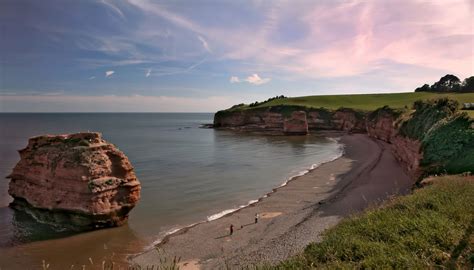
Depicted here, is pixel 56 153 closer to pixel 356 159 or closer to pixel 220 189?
pixel 220 189

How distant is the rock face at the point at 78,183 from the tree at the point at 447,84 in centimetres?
11290

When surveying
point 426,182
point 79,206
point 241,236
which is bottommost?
point 241,236

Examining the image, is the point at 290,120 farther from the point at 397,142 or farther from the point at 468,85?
the point at 468,85

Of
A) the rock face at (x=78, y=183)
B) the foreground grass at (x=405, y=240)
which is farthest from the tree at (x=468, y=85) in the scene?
the rock face at (x=78, y=183)

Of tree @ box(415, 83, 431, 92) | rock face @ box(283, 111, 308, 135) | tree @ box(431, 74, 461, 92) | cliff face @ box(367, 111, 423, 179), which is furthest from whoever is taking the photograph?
tree @ box(415, 83, 431, 92)

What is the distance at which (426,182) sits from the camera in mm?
14953

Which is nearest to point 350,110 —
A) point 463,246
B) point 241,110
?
→ point 241,110

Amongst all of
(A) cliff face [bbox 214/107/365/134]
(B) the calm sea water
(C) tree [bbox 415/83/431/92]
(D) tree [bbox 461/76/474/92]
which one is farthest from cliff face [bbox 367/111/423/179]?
(C) tree [bbox 415/83/431/92]

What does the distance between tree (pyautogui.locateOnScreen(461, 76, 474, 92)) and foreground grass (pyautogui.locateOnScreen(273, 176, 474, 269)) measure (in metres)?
106

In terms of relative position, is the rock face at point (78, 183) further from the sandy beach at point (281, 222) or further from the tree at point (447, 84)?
the tree at point (447, 84)

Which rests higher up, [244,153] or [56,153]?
[56,153]

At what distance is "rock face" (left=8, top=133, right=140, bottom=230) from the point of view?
17938 millimetres

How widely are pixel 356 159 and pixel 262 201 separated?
21.9m

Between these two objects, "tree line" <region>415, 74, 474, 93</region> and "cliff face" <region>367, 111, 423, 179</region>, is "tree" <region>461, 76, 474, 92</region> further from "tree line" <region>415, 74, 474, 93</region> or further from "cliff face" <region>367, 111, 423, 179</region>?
"cliff face" <region>367, 111, 423, 179</region>
